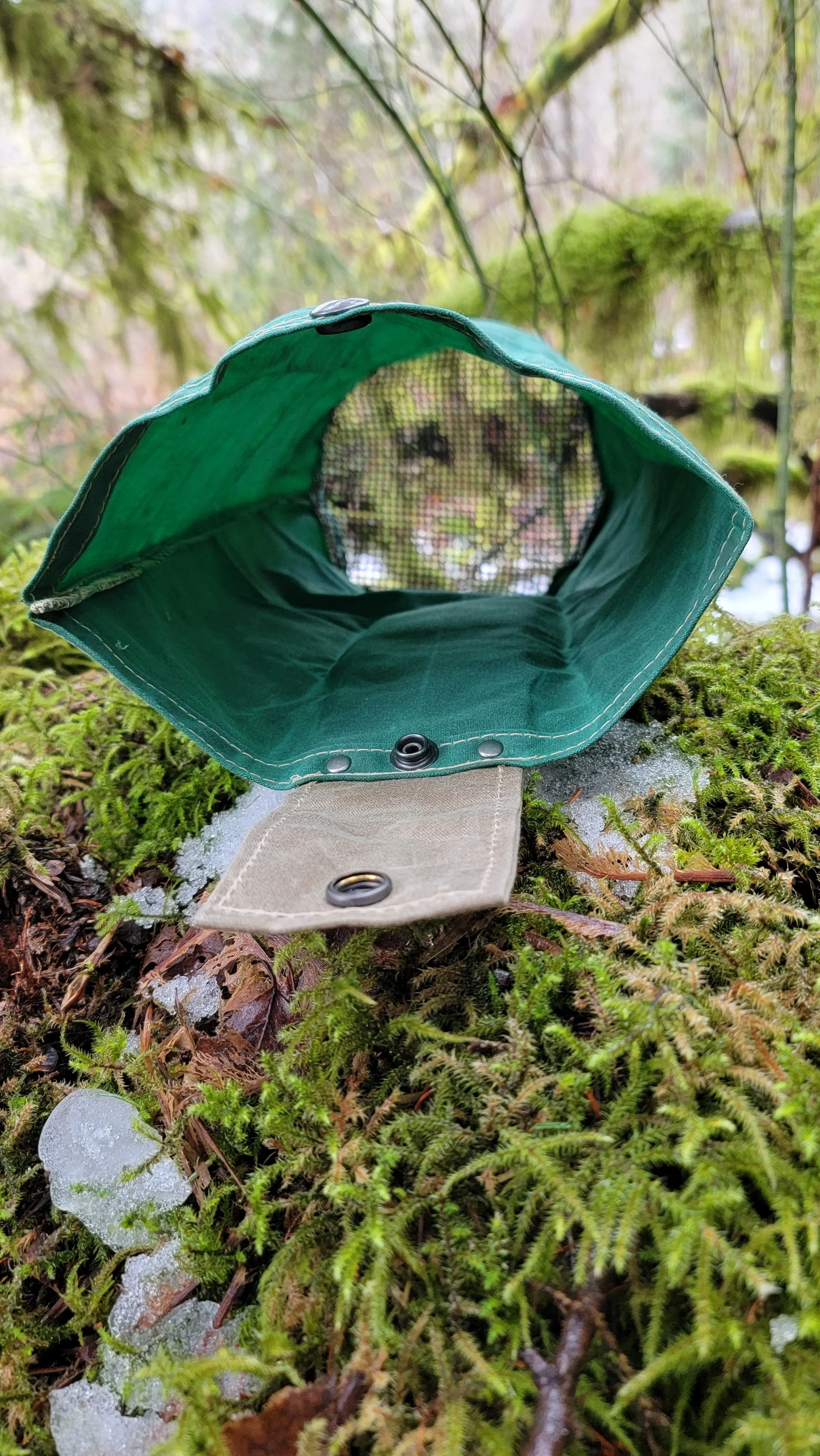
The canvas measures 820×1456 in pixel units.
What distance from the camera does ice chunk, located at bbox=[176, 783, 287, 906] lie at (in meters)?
1.55

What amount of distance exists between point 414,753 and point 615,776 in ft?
1.33

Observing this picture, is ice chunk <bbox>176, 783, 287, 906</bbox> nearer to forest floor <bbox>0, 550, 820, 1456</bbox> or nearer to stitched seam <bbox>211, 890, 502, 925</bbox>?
forest floor <bbox>0, 550, 820, 1456</bbox>

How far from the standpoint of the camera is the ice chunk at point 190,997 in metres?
1.34

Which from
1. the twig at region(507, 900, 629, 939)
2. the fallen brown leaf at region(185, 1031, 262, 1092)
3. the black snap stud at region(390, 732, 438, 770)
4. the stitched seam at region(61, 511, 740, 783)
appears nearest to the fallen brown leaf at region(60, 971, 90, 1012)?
the fallen brown leaf at region(185, 1031, 262, 1092)

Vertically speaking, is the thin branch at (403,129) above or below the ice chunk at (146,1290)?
above

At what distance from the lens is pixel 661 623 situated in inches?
58.7

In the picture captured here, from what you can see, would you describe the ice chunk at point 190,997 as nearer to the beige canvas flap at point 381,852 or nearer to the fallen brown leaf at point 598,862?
the beige canvas flap at point 381,852

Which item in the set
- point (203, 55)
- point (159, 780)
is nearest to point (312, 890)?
point (159, 780)

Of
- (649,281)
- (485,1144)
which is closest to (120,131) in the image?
(649,281)

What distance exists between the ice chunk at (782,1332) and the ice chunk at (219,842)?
104 centimetres

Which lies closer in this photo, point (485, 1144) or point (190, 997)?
point (485, 1144)

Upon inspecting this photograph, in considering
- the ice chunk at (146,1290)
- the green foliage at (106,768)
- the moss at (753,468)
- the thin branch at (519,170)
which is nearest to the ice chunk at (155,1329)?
the ice chunk at (146,1290)

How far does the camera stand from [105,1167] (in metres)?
1.13

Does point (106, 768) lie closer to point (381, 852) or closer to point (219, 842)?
point (219, 842)
